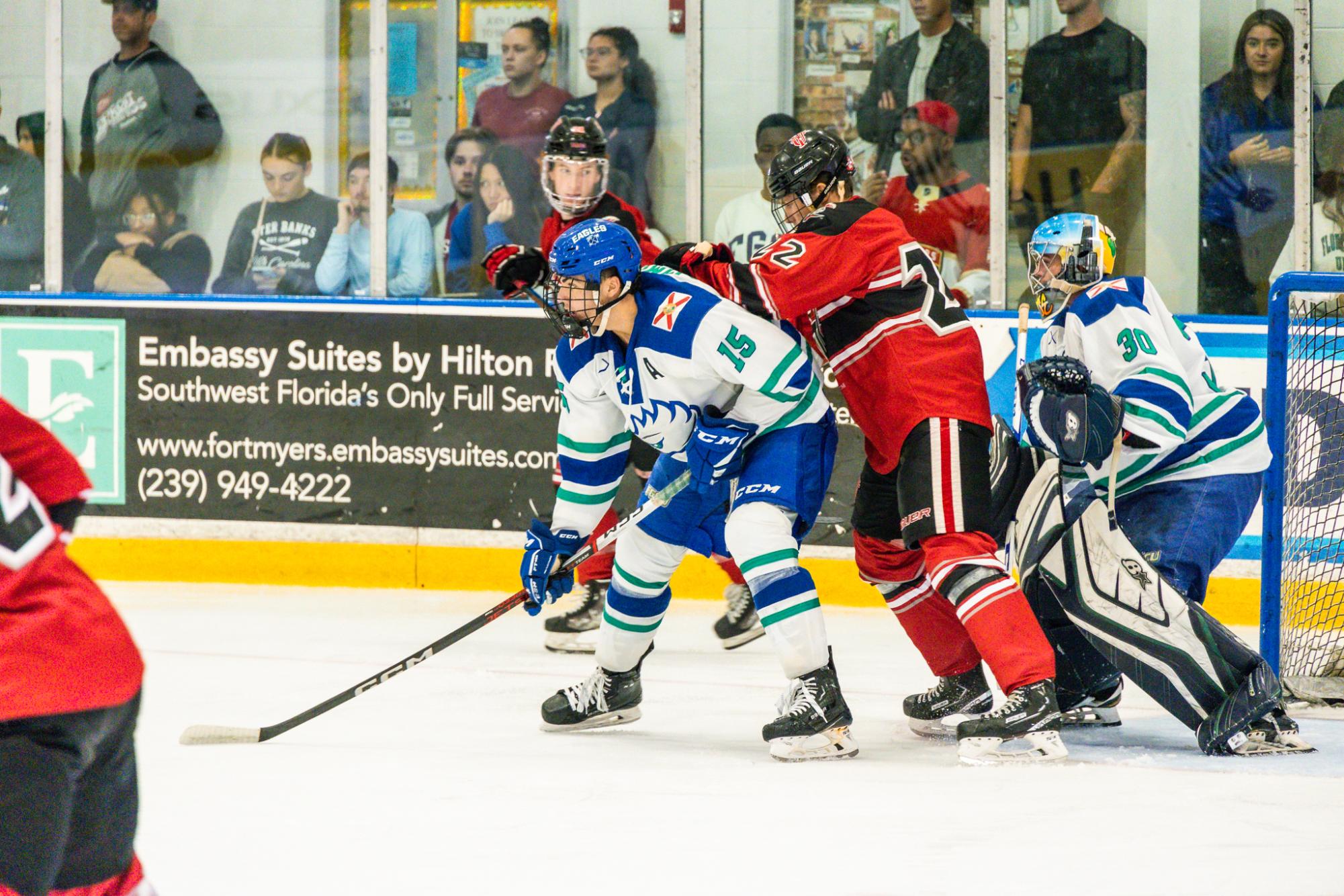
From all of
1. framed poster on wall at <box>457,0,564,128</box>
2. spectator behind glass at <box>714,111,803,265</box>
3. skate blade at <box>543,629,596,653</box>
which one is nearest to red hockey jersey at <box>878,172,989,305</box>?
spectator behind glass at <box>714,111,803,265</box>

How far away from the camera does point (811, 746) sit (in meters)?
3.13

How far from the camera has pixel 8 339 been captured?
569cm

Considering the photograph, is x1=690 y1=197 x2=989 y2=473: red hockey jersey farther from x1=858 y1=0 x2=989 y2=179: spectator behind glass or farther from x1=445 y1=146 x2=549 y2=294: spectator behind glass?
x1=445 y1=146 x2=549 y2=294: spectator behind glass

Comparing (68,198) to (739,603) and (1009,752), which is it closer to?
(739,603)

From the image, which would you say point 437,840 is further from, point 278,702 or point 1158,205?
point 1158,205

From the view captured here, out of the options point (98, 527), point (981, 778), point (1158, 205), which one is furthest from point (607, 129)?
point (981, 778)

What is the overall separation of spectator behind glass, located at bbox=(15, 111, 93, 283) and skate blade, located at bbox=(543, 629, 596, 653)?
2502 mm

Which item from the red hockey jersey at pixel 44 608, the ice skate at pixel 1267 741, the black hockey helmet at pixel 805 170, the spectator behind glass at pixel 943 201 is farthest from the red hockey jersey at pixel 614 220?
the red hockey jersey at pixel 44 608

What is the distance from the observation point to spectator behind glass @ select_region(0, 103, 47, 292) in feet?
19.2

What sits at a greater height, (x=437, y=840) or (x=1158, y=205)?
(x=1158, y=205)

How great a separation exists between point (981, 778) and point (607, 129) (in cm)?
321

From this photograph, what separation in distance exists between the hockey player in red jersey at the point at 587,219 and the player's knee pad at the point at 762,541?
1.23 meters

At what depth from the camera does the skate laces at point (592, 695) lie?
3449 mm

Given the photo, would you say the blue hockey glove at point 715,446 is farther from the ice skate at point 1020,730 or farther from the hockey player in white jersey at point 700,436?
the ice skate at point 1020,730
